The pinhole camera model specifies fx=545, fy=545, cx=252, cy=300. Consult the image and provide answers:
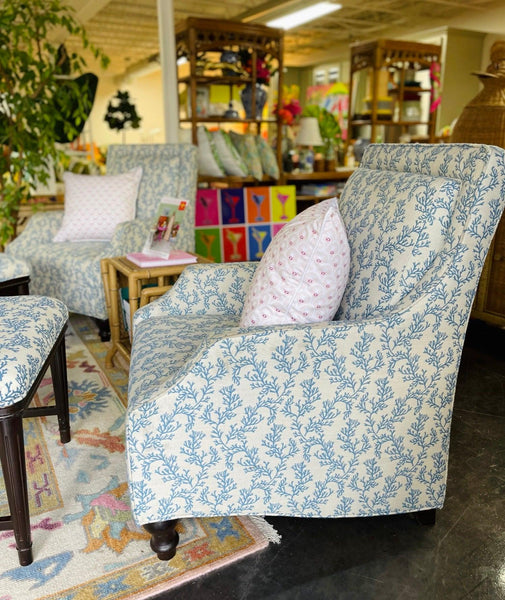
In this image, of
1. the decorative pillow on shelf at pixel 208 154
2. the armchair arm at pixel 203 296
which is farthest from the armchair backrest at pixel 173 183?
the armchair arm at pixel 203 296

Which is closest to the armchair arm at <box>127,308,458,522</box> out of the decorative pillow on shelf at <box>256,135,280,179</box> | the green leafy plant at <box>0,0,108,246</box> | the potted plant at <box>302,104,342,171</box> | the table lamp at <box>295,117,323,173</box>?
the green leafy plant at <box>0,0,108,246</box>

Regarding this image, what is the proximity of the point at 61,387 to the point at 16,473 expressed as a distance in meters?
0.54

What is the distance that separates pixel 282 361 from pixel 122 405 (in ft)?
3.54

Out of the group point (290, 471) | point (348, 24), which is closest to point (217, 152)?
point (290, 471)

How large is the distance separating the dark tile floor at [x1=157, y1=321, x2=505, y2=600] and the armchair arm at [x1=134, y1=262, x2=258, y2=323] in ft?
2.30

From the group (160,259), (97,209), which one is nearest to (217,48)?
(97,209)

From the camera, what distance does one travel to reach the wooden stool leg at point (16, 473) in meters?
1.24

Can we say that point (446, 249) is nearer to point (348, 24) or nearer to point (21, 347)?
point (21, 347)

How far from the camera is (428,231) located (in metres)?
1.31

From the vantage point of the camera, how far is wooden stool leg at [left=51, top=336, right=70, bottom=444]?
5.75 ft

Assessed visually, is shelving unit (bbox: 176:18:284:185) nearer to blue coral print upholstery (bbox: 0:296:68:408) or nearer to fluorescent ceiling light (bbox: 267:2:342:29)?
blue coral print upholstery (bbox: 0:296:68:408)

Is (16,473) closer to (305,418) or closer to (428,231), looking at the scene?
(305,418)

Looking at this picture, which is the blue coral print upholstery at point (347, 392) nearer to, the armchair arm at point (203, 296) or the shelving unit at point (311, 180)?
the armchair arm at point (203, 296)

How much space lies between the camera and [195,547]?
139cm
